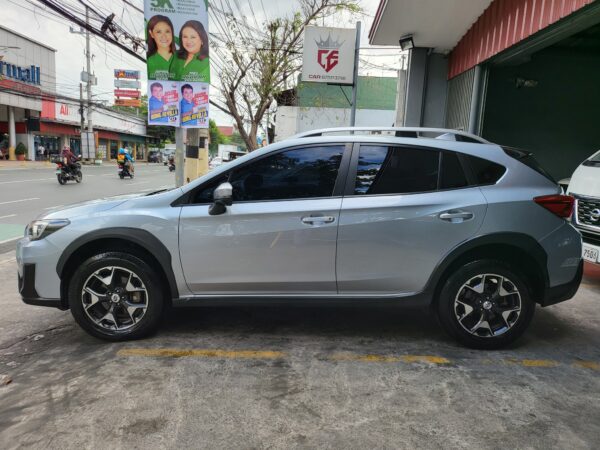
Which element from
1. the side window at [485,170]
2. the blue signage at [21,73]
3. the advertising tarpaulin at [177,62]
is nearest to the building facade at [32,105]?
the blue signage at [21,73]

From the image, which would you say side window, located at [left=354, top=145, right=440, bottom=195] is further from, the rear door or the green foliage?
the green foliage

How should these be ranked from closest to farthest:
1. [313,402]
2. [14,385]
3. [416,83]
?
[313,402] → [14,385] → [416,83]

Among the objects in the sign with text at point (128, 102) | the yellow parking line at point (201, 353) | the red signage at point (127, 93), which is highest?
the red signage at point (127, 93)

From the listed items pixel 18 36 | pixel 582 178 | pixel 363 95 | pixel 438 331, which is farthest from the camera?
pixel 18 36

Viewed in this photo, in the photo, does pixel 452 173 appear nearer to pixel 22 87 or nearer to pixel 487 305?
pixel 487 305

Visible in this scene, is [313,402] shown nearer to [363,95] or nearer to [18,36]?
[363,95]

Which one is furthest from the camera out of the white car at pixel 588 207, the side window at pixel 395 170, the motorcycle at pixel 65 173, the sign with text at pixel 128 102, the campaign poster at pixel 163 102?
the sign with text at pixel 128 102

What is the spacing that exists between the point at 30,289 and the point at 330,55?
10056 mm

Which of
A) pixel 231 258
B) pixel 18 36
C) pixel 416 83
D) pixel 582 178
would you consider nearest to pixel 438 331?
pixel 231 258

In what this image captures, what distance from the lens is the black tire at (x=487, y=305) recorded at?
141 inches

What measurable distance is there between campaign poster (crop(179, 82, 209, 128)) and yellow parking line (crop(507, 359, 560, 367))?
657 cm

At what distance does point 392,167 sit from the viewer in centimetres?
371

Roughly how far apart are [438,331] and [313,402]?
5.50 feet

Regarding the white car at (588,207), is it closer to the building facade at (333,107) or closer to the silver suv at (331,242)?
the silver suv at (331,242)
